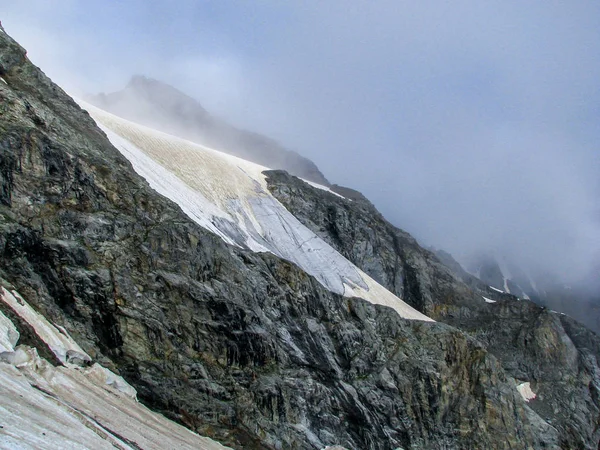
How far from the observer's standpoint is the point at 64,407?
99.6 ft

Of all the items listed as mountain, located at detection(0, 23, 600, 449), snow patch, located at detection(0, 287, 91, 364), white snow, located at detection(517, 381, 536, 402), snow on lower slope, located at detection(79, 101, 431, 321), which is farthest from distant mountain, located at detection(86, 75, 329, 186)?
snow patch, located at detection(0, 287, 91, 364)

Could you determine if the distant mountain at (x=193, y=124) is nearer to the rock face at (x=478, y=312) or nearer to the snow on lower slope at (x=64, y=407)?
the rock face at (x=478, y=312)

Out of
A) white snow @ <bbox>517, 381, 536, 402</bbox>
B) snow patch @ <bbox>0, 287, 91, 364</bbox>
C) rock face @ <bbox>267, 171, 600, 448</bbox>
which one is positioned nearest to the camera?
snow patch @ <bbox>0, 287, 91, 364</bbox>

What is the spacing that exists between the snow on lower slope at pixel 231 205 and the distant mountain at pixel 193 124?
196ft

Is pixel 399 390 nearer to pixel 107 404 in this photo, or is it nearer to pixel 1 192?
pixel 107 404

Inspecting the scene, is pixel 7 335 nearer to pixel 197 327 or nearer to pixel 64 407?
Answer: pixel 64 407

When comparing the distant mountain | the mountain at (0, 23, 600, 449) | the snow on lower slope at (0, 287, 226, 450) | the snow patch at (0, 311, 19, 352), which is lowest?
the snow on lower slope at (0, 287, 226, 450)

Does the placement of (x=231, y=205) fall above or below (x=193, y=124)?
below

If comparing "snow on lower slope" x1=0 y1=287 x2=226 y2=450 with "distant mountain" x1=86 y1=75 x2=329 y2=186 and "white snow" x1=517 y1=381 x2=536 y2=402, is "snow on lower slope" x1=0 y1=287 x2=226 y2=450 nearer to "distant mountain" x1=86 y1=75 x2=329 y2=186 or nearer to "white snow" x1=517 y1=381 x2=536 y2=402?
"white snow" x1=517 y1=381 x2=536 y2=402

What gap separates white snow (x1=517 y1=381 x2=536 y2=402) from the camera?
8271cm

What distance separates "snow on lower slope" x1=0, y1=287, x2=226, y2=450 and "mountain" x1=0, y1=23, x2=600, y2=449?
0.51ft

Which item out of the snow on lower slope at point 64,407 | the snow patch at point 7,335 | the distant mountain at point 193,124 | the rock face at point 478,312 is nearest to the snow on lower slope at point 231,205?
the rock face at point 478,312

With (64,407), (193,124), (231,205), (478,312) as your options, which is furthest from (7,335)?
(193,124)

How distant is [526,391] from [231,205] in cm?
4464
